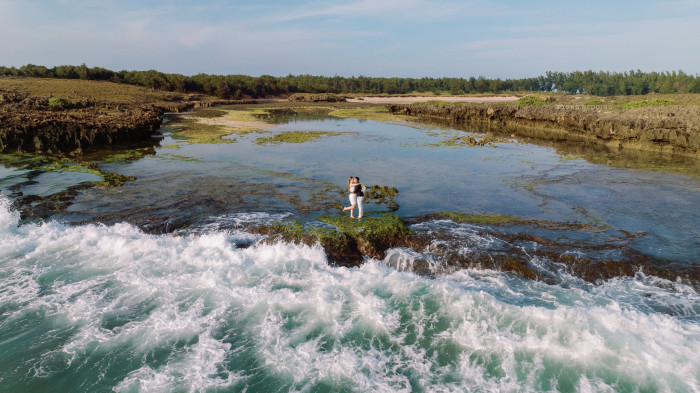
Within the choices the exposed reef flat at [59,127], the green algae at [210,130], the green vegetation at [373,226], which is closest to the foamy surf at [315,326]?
the green vegetation at [373,226]

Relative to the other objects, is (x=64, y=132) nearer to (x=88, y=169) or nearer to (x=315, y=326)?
(x=88, y=169)

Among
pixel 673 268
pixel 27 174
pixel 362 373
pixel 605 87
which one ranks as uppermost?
pixel 605 87

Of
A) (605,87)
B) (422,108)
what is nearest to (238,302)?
(422,108)

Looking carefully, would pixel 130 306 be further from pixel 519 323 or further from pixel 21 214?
pixel 519 323

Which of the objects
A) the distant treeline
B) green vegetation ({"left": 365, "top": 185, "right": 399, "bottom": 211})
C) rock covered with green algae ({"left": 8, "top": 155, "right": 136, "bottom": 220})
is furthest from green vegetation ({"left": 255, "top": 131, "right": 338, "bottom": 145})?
the distant treeline

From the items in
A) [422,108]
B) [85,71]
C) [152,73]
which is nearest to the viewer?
[422,108]

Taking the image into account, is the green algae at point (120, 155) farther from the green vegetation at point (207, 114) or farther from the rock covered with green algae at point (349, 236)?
the green vegetation at point (207, 114)

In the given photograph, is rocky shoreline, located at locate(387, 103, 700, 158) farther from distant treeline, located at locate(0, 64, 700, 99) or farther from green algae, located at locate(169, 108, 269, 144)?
distant treeline, located at locate(0, 64, 700, 99)

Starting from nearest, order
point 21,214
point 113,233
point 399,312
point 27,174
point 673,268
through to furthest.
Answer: point 399,312 → point 673,268 → point 113,233 → point 21,214 → point 27,174

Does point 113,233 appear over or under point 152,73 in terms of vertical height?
under
